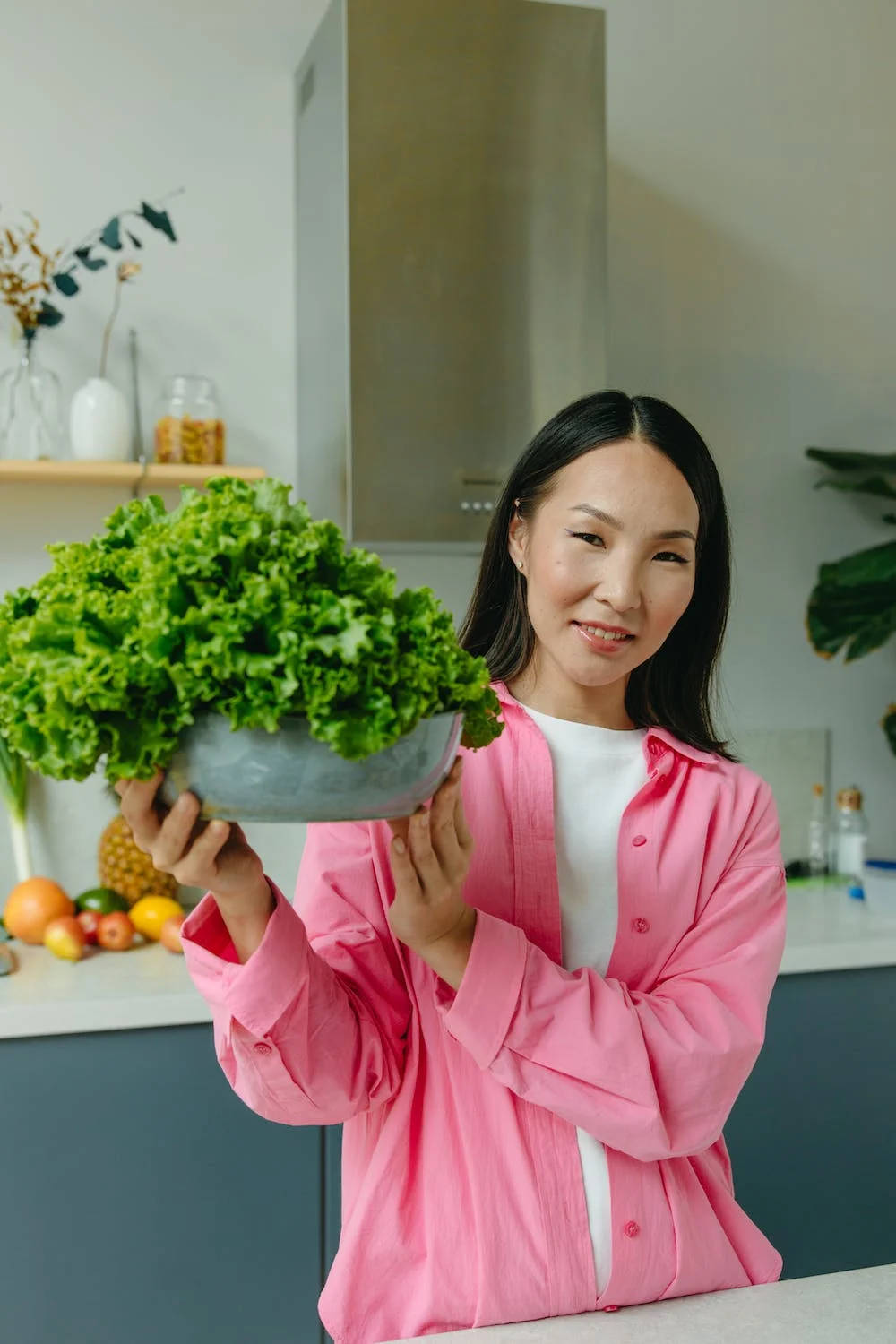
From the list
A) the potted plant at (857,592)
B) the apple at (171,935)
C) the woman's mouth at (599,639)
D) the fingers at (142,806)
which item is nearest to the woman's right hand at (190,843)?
the fingers at (142,806)

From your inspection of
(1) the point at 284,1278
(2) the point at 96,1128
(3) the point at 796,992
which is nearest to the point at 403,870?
(2) the point at 96,1128

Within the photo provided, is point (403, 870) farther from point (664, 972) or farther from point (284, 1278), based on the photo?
point (284, 1278)

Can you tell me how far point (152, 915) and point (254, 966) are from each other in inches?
48.0

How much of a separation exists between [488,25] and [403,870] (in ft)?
5.53

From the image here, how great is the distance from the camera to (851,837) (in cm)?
270

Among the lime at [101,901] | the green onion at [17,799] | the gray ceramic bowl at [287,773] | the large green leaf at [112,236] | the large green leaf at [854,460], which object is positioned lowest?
the lime at [101,901]

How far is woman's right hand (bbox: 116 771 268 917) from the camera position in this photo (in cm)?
77

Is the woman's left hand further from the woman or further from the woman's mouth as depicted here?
the woman's mouth

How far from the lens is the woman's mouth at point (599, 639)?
1089mm

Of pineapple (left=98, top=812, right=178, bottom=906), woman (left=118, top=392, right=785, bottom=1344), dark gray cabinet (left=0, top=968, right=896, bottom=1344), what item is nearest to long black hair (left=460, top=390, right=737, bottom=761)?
woman (left=118, top=392, right=785, bottom=1344)

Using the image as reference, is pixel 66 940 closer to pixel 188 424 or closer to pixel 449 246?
pixel 188 424

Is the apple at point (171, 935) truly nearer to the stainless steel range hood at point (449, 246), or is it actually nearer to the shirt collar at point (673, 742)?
the stainless steel range hood at point (449, 246)

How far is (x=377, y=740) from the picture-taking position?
0.70 metres

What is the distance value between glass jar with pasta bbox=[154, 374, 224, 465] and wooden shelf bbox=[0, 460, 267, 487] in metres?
0.02
